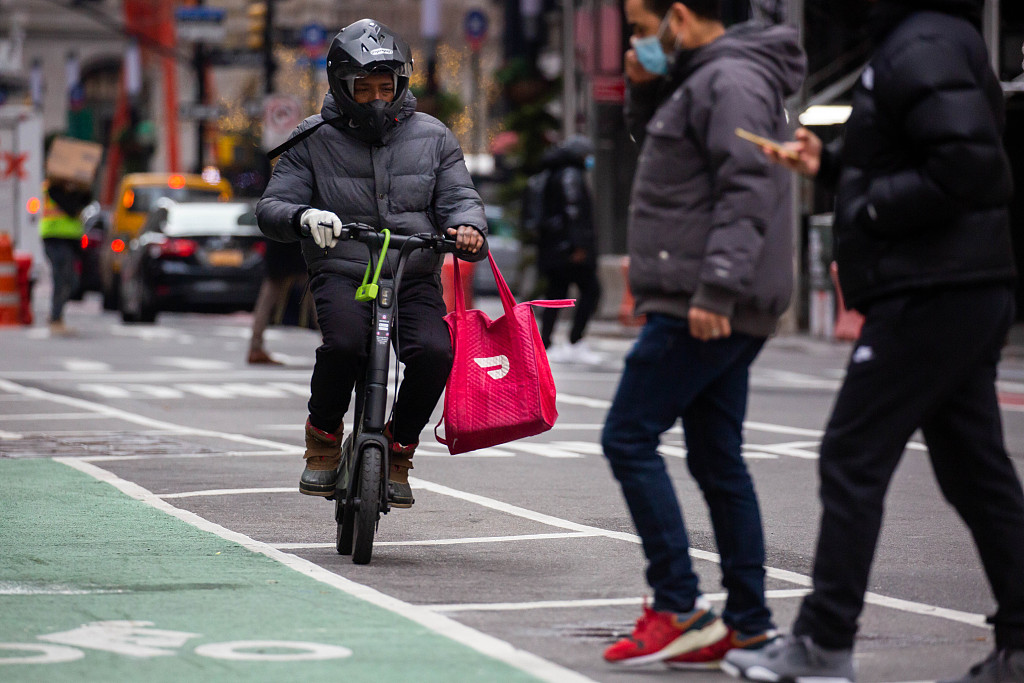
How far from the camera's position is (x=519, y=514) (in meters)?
8.21

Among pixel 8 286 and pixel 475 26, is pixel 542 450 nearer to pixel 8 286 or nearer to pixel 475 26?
pixel 8 286

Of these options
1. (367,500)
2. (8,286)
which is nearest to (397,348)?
(367,500)

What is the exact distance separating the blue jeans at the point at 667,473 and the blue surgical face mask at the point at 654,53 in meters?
0.64

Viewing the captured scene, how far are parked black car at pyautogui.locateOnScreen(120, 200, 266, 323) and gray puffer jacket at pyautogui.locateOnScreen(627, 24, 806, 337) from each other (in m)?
19.8

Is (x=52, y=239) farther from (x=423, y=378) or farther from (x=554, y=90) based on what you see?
(x=423, y=378)

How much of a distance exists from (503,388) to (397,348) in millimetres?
403

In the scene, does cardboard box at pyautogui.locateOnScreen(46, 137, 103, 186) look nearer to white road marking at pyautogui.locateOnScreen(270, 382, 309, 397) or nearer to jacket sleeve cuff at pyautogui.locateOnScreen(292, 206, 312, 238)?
white road marking at pyautogui.locateOnScreen(270, 382, 309, 397)

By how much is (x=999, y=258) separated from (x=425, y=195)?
2.85 metres

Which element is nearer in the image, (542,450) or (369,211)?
(369,211)

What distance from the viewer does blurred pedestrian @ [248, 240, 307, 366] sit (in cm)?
1656

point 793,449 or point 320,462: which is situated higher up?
point 320,462

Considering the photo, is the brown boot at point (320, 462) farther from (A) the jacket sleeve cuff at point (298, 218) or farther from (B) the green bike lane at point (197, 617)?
(A) the jacket sleeve cuff at point (298, 218)

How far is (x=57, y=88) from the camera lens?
341 ft

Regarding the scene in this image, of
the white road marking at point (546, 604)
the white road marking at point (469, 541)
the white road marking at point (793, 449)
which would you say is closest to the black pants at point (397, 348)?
the white road marking at point (469, 541)
